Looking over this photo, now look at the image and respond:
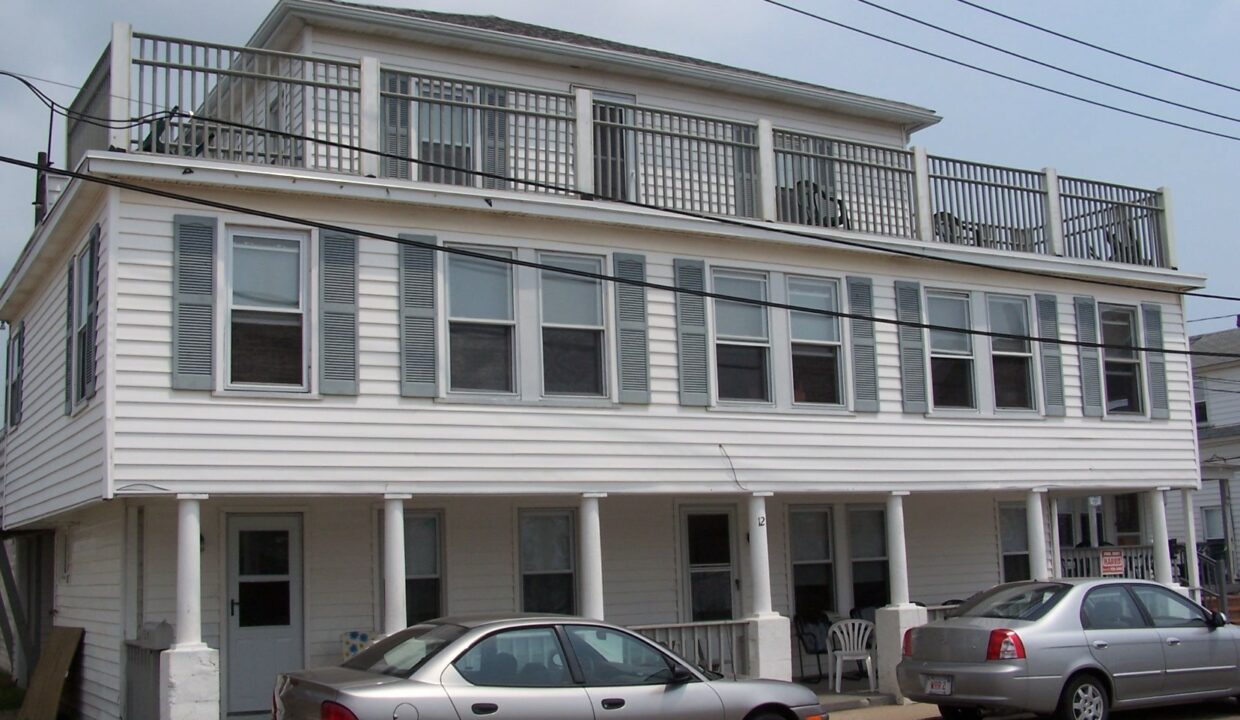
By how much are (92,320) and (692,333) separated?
651 cm

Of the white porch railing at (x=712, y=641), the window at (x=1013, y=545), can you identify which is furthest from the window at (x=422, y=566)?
A: the window at (x=1013, y=545)

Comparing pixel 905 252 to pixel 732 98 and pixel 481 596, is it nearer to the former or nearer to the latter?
pixel 732 98

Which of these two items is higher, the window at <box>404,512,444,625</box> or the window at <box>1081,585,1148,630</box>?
the window at <box>404,512,444,625</box>

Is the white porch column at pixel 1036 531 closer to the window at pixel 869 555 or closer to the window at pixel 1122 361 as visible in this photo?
the window at pixel 869 555

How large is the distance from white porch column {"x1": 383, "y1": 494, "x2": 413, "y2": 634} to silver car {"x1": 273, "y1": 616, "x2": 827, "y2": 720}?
134 inches

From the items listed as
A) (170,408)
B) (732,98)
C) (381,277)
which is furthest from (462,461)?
(732,98)

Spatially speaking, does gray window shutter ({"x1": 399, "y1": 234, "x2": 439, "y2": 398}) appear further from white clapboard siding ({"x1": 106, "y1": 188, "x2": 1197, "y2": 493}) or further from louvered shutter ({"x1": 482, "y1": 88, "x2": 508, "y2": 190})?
louvered shutter ({"x1": 482, "y1": 88, "x2": 508, "y2": 190})

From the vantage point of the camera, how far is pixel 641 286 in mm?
14977

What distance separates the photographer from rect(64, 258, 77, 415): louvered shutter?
46.1 feet

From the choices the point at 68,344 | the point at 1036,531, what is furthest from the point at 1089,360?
the point at 68,344

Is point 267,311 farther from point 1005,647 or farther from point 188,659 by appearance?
point 1005,647

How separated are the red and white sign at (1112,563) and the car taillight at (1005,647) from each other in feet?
25.8

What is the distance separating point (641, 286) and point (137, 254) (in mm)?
5445

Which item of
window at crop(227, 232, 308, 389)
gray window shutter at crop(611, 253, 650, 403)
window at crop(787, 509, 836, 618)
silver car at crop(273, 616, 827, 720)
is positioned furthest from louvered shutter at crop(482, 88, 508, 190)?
window at crop(787, 509, 836, 618)
